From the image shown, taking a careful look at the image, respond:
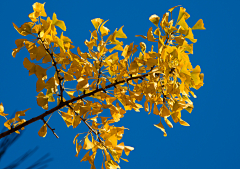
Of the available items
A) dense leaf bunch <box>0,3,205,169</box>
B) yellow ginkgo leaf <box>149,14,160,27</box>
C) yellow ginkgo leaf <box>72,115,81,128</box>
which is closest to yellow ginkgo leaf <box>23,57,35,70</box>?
dense leaf bunch <box>0,3,205,169</box>

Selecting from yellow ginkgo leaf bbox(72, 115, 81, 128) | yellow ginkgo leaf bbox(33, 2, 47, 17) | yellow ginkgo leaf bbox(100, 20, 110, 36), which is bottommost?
yellow ginkgo leaf bbox(72, 115, 81, 128)

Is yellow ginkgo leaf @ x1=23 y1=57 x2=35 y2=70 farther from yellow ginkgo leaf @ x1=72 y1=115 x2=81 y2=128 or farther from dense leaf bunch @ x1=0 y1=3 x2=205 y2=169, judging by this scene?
yellow ginkgo leaf @ x1=72 y1=115 x2=81 y2=128

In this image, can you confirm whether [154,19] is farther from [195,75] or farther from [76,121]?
[76,121]

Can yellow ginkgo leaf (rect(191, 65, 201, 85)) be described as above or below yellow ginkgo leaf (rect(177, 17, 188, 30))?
below

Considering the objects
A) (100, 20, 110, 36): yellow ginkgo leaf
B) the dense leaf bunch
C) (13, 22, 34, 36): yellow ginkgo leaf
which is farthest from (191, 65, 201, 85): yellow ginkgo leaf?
(13, 22, 34, 36): yellow ginkgo leaf

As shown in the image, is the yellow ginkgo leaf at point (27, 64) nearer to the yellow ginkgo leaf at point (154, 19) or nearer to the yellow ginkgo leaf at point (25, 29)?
the yellow ginkgo leaf at point (25, 29)

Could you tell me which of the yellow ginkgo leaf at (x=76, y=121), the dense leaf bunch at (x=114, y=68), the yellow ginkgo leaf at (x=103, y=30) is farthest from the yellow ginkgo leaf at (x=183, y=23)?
the yellow ginkgo leaf at (x=76, y=121)

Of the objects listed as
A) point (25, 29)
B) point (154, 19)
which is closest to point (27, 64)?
point (25, 29)

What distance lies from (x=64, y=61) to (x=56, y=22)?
2.8 inches

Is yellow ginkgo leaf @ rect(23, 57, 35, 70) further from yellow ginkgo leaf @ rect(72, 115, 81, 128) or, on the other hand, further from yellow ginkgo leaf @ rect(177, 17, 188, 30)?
yellow ginkgo leaf @ rect(177, 17, 188, 30)

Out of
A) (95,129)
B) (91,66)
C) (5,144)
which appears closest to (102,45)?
(91,66)

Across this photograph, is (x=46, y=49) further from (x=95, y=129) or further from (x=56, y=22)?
(x=95, y=129)

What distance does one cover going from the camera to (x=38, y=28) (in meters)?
0.45

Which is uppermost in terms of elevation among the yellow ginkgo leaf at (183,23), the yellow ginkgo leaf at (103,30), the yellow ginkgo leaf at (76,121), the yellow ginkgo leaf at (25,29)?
the yellow ginkgo leaf at (25,29)
